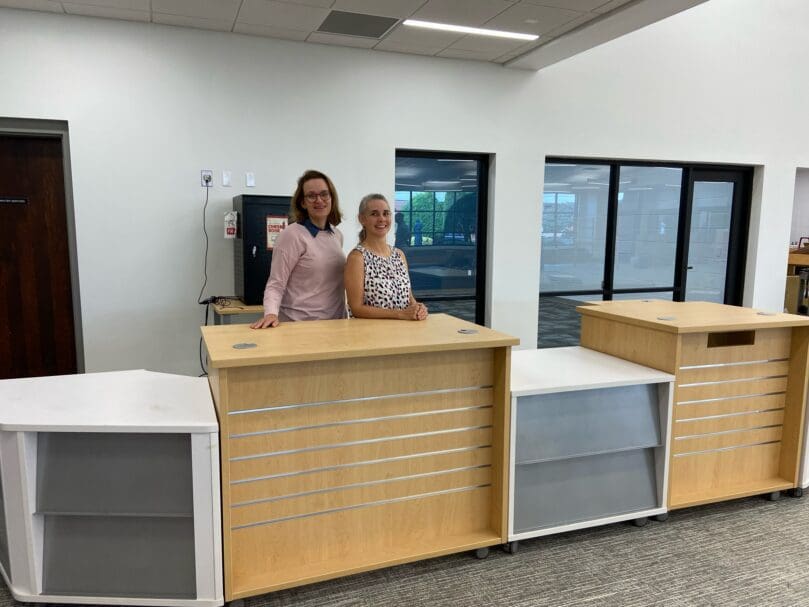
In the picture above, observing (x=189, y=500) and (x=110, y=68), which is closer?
(x=189, y=500)

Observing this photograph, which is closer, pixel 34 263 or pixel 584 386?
pixel 584 386

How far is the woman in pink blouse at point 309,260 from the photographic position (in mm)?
A: 2582

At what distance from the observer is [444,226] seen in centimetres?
523

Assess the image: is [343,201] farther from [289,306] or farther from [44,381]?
[44,381]

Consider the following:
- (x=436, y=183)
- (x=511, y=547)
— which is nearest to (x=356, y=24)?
(x=436, y=183)

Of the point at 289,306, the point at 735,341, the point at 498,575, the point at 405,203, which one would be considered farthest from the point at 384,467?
the point at 405,203

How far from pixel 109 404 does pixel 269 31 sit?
3.15 meters

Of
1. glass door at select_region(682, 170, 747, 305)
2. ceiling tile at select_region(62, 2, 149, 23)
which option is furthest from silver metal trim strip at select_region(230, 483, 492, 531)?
glass door at select_region(682, 170, 747, 305)

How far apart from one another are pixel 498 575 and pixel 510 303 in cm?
328

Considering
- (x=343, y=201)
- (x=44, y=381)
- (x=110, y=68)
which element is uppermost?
(x=110, y=68)

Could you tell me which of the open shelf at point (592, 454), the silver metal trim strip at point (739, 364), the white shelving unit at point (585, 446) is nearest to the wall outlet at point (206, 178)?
the white shelving unit at point (585, 446)

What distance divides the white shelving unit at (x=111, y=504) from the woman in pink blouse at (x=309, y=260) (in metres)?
0.77

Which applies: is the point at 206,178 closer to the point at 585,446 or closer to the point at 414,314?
the point at 414,314

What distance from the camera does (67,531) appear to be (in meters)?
1.94
